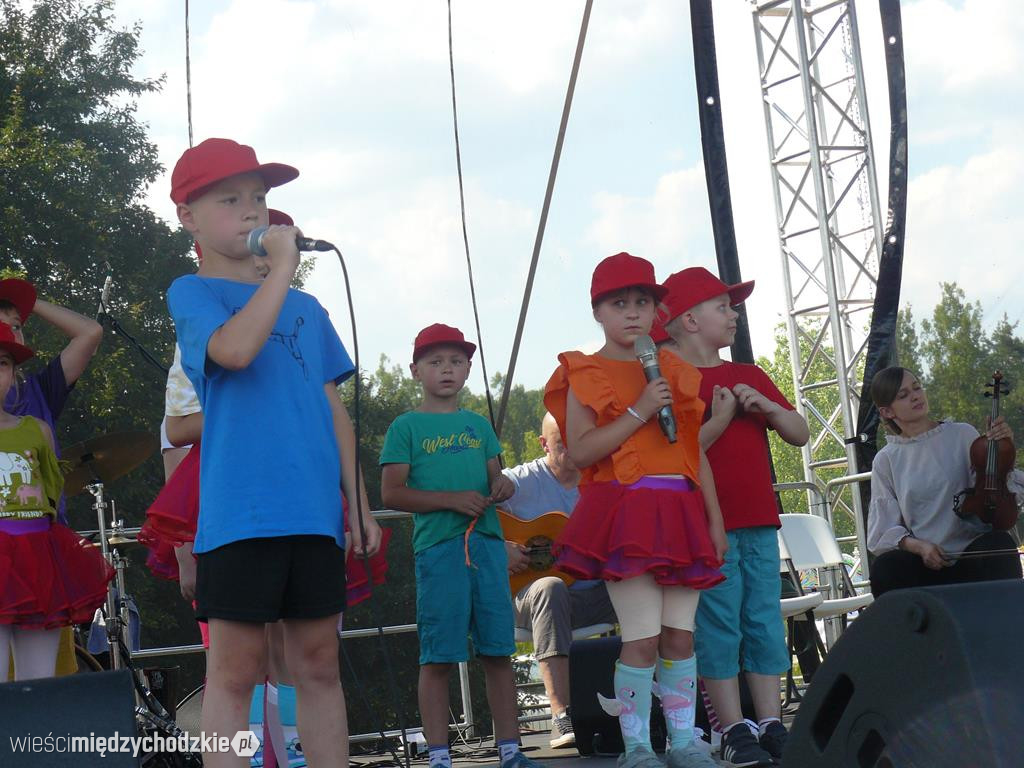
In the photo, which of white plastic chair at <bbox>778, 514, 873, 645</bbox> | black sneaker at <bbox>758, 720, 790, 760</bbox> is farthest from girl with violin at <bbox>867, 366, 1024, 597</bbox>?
white plastic chair at <bbox>778, 514, 873, 645</bbox>

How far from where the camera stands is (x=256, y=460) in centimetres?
231

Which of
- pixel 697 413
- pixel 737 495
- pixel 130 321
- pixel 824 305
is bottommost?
pixel 737 495

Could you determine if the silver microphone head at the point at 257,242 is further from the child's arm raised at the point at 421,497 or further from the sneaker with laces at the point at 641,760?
the sneaker with laces at the point at 641,760

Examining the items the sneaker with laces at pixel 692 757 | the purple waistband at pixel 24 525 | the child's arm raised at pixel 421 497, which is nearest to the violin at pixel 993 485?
the sneaker with laces at pixel 692 757

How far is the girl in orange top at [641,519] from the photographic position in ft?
10.6

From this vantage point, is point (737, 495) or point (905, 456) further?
point (905, 456)

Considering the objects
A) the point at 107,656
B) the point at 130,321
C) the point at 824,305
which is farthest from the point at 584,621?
the point at 130,321

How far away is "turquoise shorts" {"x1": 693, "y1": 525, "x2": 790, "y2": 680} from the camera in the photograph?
11.9 ft

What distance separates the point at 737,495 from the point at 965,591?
2215mm

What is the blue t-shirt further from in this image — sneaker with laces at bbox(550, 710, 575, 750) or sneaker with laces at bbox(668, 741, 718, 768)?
sneaker with laces at bbox(550, 710, 575, 750)

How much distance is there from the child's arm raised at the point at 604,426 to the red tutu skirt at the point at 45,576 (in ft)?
4.49

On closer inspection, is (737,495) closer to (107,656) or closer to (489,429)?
(489,429)

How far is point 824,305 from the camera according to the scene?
33.1 feet

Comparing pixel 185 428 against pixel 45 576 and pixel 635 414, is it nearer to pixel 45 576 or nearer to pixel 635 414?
pixel 45 576
